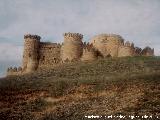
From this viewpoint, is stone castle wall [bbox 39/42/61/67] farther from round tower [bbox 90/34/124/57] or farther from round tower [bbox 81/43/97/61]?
round tower [bbox 90/34/124/57]

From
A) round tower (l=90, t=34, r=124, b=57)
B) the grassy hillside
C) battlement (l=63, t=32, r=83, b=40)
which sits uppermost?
battlement (l=63, t=32, r=83, b=40)

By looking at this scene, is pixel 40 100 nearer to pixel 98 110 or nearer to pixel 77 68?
pixel 98 110

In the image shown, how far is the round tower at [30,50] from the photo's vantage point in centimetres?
6600

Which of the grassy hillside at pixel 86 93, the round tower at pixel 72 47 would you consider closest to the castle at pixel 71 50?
the round tower at pixel 72 47

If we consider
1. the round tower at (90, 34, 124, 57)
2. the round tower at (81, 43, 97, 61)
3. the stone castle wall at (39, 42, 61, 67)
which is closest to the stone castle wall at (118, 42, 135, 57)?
the round tower at (90, 34, 124, 57)

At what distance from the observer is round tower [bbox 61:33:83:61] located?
63.2 m

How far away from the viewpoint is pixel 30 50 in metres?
66.6

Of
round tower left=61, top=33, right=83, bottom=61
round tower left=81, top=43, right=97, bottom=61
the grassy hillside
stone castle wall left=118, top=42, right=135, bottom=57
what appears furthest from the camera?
round tower left=61, top=33, right=83, bottom=61

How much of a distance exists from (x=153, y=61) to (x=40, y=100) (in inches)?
798

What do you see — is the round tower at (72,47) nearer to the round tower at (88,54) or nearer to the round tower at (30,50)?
the round tower at (88,54)

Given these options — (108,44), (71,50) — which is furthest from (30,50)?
(108,44)

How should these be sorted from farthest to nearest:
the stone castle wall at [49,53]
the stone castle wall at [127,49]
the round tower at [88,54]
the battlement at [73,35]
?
the stone castle wall at [49,53] → the battlement at [73,35] → the round tower at [88,54] → the stone castle wall at [127,49]

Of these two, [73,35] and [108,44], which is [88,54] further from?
[73,35]

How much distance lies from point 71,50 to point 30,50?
656 centimetres
